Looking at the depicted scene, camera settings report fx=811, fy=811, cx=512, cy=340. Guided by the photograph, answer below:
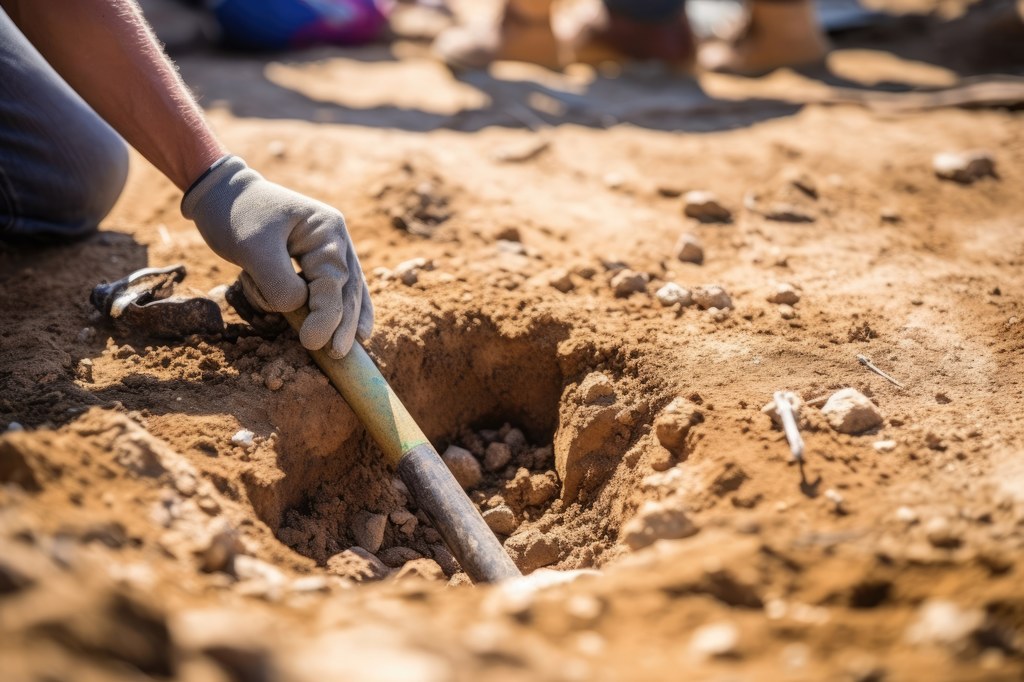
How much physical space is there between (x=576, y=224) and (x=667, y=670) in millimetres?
1888

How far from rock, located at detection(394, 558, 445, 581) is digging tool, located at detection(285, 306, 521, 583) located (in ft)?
0.33

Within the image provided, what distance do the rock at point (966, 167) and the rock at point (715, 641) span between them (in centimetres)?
261

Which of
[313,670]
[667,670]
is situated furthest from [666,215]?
[313,670]

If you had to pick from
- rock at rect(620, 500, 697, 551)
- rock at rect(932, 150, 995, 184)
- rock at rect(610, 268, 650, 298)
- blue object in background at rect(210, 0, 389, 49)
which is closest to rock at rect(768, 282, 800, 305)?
rock at rect(610, 268, 650, 298)

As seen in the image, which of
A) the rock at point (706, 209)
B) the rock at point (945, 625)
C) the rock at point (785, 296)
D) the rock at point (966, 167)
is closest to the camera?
the rock at point (945, 625)

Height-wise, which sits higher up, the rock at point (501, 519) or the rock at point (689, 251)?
the rock at point (689, 251)

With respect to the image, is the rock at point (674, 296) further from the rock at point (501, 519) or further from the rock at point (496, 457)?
the rock at point (501, 519)

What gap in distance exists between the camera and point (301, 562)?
1629mm

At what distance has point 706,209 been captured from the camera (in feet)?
9.30

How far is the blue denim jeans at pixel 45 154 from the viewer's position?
244 centimetres

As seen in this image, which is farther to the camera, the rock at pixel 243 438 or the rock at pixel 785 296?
the rock at pixel 785 296

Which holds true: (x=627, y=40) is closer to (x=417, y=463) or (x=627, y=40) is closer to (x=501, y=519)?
(x=501, y=519)

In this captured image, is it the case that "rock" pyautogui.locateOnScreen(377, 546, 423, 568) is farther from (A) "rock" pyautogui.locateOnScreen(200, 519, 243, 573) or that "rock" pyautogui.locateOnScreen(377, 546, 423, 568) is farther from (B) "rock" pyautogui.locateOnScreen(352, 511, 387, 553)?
(A) "rock" pyautogui.locateOnScreen(200, 519, 243, 573)

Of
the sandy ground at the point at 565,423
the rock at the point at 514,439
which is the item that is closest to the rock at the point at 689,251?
the sandy ground at the point at 565,423
